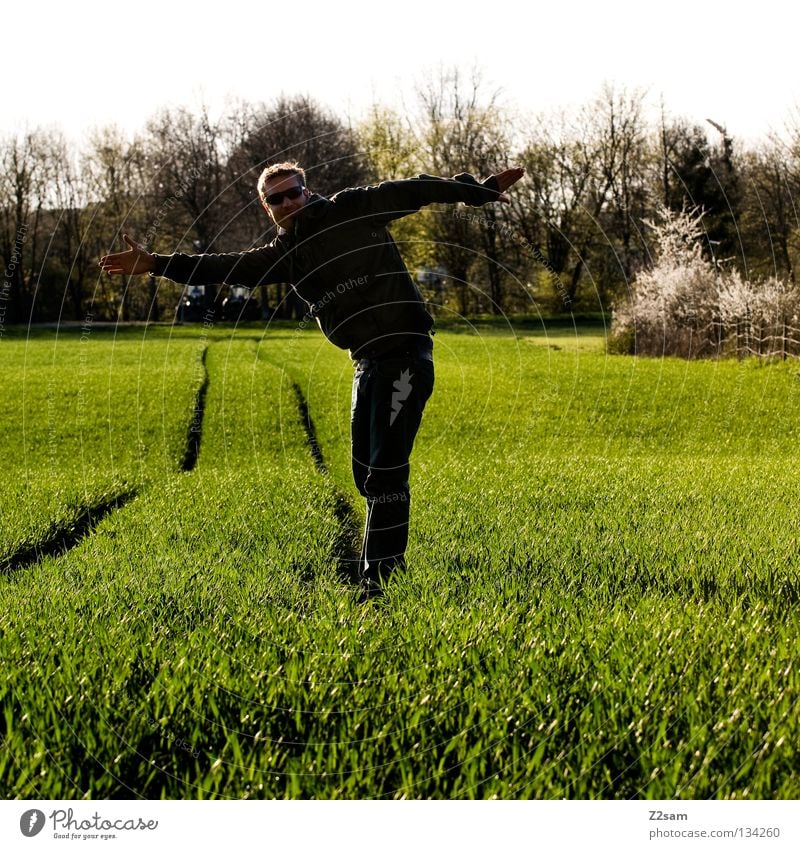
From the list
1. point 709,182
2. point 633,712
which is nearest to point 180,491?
point 633,712

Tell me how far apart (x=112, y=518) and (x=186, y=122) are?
1184 centimetres

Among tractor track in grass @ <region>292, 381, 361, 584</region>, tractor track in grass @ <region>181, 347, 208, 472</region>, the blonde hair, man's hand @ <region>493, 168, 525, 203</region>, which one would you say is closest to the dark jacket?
the blonde hair

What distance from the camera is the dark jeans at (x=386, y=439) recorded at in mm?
6941

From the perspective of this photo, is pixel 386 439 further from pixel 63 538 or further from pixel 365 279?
pixel 63 538

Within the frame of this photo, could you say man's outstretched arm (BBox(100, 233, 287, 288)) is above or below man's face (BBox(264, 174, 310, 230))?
below

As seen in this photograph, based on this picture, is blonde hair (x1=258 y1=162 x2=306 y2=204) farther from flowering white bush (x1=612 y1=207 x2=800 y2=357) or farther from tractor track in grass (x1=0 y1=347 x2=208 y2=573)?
flowering white bush (x1=612 y1=207 x2=800 y2=357)

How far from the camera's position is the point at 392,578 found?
286 inches

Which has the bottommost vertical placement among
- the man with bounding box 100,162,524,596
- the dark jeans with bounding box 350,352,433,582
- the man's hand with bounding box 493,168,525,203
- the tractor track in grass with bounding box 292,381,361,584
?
the tractor track in grass with bounding box 292,381,361,584

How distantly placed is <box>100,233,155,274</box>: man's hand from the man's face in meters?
0.90

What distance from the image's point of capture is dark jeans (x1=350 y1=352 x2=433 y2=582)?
22.8 feet

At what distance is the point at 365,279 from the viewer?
6758mm

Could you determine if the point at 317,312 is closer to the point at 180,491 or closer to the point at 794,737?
the point at 794,737

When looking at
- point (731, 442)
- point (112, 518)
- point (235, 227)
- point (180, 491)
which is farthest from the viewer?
point (235, 227)

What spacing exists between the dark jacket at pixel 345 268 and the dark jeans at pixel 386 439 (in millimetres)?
174
